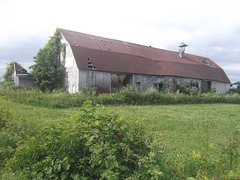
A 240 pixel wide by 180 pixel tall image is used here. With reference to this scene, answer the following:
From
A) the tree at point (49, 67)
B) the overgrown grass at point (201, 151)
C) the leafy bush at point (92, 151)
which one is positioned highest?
the tree at point (49, 67)

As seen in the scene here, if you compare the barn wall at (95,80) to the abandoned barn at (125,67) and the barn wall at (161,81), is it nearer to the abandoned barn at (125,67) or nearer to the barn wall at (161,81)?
the abandoned barn at (125,67)

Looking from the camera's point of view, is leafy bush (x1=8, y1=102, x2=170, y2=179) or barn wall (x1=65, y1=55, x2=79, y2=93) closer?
leafy bush (x1=8, y1=102, x2=170, y2=179)

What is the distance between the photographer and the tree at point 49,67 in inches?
802

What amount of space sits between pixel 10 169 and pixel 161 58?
25.8 metres

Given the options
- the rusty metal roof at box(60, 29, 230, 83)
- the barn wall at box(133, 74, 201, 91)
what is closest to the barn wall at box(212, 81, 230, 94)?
the rusty metal roof at box(60, 29, 230, 83)

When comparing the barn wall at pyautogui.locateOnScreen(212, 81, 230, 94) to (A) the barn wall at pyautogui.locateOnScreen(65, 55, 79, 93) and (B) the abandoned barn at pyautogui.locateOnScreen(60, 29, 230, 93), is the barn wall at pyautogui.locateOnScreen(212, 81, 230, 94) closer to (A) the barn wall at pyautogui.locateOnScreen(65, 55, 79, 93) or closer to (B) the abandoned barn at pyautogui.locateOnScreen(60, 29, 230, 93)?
(B) the abandoned barn at pyautogui.locateOnScreen(60, 29, 230, 93)

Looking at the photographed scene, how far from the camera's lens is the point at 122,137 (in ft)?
12.2

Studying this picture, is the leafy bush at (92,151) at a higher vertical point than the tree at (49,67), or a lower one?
lower

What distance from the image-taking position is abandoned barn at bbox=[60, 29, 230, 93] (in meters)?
19.5

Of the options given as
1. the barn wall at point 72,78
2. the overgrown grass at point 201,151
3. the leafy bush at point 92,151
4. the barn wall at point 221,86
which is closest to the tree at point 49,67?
the barn wall at point 72,78

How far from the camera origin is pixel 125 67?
850 inches

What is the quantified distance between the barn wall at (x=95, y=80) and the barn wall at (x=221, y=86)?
57.4 feet

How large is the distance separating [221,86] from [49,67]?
24.8 meters

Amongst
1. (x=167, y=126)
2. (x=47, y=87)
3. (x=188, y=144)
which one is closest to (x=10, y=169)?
(x=188, y=144)
